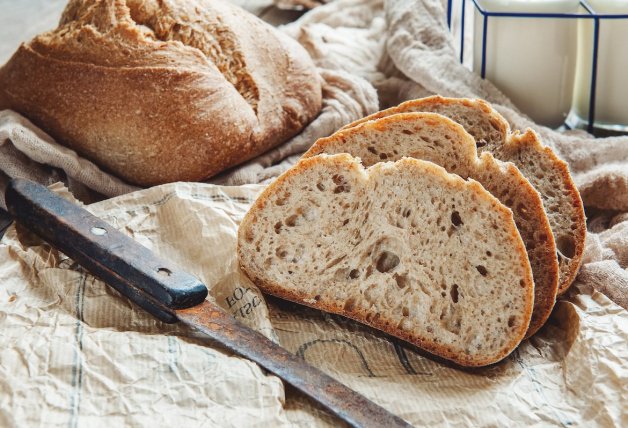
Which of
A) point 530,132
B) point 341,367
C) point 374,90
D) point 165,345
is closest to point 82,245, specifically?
point 165,345

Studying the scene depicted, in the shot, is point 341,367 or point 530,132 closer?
point 341,367

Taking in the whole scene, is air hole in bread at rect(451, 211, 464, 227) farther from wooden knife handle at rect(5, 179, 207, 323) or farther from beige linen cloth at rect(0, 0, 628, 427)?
wooden knife handle at rect(5, 179, 207, 323)

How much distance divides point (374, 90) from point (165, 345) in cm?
122

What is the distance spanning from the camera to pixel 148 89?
1897mm

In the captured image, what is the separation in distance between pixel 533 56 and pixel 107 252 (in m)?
1.35

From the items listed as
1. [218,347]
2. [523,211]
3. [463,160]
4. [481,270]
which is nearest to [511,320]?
[481,270]

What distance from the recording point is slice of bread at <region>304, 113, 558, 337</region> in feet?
A: 4.78

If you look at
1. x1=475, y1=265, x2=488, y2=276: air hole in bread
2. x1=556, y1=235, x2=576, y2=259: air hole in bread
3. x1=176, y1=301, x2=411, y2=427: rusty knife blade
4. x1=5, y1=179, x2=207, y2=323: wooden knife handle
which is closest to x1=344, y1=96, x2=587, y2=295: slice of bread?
x1=556, y1=235, x2=576, y2=259: air hole in bread

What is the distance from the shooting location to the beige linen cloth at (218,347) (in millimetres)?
1266

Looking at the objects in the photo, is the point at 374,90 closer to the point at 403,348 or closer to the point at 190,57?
the point at 190,57

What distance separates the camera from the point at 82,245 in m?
1.54

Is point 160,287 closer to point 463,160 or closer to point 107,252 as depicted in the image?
point 107,252

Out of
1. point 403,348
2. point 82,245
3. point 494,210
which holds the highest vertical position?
point 494,210

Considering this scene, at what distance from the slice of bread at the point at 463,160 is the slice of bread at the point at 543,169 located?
0.11m
